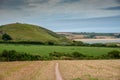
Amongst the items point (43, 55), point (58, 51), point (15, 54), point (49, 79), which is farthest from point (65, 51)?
point (49, 79)

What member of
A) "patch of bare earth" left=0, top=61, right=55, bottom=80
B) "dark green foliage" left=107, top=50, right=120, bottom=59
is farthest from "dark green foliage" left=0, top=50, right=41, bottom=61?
"patch of bare earth" left=0, top=61, right=55, bottom=80

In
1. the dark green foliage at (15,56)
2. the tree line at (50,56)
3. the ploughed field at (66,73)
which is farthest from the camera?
the tree line at (50,56)

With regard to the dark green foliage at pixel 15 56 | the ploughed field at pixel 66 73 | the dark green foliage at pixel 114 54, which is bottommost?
the dark green foliage at pixel 114 54

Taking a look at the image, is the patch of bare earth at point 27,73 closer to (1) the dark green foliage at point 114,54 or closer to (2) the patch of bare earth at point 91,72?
(2) the patch of bare earth at point 91,72

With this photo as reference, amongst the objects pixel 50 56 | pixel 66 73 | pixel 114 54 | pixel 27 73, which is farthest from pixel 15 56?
pixel 66 73

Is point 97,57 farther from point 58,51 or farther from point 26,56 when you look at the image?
point 26,56

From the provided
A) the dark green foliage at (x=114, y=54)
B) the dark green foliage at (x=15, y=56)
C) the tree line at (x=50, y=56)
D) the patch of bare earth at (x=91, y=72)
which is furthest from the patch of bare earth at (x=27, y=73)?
the dark green foliage at (x=114, y=54)

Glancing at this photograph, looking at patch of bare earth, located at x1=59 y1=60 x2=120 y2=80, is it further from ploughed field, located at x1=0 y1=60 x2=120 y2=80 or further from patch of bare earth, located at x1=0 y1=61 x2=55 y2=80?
patch of bare earth, located at x1=0 y1=61 x2=55 y2=80

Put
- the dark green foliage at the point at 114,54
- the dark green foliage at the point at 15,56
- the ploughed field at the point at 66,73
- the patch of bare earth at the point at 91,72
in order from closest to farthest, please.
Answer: the patch of bare earth at the point at 91,72
the ploughed field at the point at 66,73
the dark green foliage at the point at 15,56
the dark green foliage at the point at 114,54

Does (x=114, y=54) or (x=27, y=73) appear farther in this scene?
(x=114, y=54)

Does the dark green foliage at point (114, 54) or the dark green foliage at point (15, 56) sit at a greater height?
the dark green foliage at point (15, 56)

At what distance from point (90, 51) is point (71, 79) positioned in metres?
73.3

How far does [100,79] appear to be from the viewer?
3041 cm

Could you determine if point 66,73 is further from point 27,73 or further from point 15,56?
point 15,56
